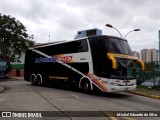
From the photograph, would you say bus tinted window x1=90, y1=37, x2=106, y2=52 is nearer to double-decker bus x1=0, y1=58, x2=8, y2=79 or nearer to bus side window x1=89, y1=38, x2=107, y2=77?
bus side window x1=89, y1=38, x2=107, y2=77

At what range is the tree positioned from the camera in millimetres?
46438

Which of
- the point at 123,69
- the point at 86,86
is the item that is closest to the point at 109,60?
the point at 123,69

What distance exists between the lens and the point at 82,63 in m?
18.8

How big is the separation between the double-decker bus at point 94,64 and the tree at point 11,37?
25.9 meters

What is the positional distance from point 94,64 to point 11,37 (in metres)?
32.1

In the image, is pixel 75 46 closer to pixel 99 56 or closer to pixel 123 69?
pixel 99 56

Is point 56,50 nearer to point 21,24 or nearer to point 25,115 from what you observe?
point 25,115

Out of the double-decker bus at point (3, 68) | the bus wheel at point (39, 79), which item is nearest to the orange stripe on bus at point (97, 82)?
the bus wheel at point (39, 79)

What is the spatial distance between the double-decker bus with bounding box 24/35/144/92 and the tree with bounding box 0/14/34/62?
25.9 m

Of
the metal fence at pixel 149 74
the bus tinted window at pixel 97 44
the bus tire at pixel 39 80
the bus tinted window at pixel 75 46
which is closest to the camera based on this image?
the bus tinted window at pixel 97 44

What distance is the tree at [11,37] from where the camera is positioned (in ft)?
152

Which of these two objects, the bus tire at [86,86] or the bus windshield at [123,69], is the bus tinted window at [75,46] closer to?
the bus tire at [86,86]

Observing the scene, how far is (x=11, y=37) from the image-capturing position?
154 feet

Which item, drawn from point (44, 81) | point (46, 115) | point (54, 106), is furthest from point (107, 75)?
point (44, 81)
